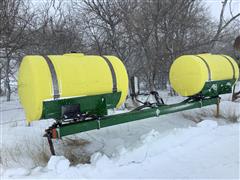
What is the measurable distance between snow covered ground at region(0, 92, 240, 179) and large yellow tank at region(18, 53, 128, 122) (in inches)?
26.2

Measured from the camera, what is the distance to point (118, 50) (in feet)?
35.8

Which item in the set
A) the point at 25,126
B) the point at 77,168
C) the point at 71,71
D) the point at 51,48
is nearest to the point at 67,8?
the point at 51,48

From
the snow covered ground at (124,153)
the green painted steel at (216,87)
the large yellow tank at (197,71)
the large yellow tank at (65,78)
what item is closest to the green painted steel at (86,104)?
the large yellow tank at (65,78)

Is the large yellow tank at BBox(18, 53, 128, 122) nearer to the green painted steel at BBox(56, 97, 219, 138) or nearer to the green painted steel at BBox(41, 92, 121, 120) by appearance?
the green painted steel at BBox(41, 92, 121, 120)

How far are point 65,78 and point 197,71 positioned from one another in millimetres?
3286

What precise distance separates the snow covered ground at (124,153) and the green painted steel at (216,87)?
1244 millimetres

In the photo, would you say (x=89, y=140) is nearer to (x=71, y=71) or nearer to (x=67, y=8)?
(x=71, y=71)

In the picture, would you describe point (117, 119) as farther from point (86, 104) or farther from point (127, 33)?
point (127, 33)

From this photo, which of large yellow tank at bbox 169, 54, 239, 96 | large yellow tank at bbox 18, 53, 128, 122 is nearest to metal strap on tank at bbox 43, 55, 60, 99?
large yellow tank at bbox 18, 53, 128, 122

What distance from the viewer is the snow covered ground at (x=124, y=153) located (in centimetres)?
368

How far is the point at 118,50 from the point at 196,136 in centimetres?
648

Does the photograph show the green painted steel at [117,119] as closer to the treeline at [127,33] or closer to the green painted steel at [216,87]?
the green painted steel at [216,87]

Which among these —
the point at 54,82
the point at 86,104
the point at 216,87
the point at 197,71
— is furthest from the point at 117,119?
the point at 216,87

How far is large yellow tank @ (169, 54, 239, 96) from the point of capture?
6473 millimetres
